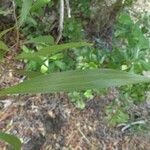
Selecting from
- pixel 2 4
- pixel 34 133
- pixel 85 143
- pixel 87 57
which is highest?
pixel 2 4

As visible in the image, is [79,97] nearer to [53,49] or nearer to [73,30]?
[73,30]

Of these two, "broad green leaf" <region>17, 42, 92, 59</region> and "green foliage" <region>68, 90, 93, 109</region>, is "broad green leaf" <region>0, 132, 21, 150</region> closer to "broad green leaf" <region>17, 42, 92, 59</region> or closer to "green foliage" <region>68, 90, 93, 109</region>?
"broad green leaf" <region>17, 42, 92, 59</region>

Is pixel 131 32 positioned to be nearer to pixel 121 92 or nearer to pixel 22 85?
pixel 121 92

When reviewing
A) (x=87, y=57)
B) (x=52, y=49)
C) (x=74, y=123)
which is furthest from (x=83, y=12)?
(x=52, y=49)

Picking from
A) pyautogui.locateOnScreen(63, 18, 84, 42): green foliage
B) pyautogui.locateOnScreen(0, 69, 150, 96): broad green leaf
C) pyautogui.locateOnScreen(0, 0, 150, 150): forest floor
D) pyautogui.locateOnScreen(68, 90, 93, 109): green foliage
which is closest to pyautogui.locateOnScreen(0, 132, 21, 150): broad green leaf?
pyautogui.locateOnScreen(0, 69, 150, 96): broad green leaf

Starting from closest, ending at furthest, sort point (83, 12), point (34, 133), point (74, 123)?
point (34, 133) < point (74, 123) < point (83, 12)
